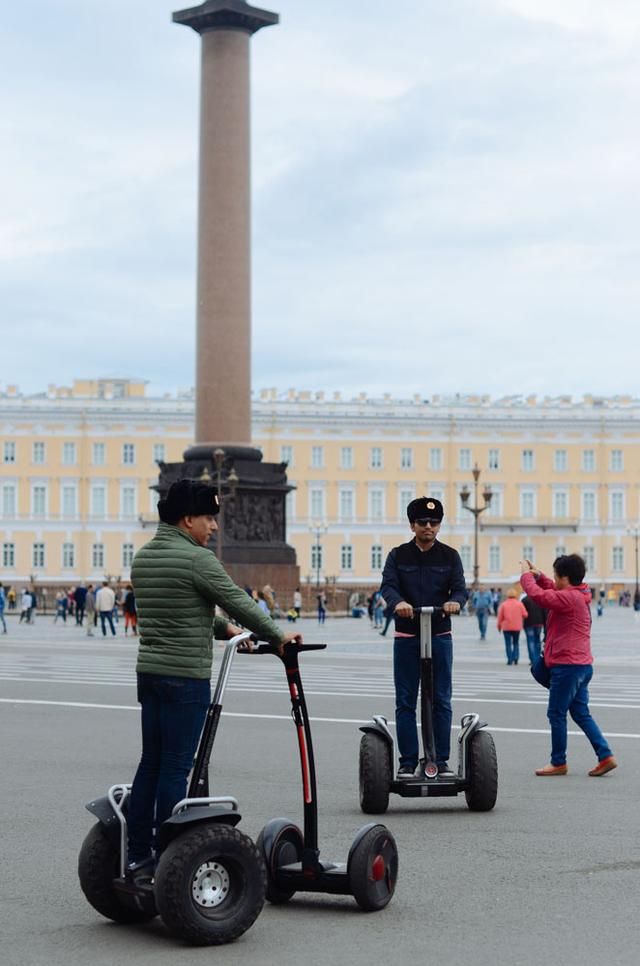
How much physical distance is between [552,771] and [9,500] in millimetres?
90533

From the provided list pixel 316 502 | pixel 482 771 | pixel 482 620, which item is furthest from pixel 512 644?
pixel 316 502

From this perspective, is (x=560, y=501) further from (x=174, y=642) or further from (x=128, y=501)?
(x=174, y=642)

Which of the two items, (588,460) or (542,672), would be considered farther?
(588,460)

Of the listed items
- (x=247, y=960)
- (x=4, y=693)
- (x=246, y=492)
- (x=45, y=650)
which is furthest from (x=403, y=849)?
(x=246, y=492)

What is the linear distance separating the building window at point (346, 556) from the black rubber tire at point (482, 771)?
91798 millimetres

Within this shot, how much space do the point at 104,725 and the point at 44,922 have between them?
8.70 meters

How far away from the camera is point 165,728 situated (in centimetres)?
693

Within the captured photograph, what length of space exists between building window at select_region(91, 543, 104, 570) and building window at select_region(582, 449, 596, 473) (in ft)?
98.6

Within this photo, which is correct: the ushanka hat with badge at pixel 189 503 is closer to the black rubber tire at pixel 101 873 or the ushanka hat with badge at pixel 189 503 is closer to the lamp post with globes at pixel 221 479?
the black rubber tire at pixel 101 873

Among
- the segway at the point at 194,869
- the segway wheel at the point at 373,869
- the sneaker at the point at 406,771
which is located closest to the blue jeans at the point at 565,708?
the sneaker at the point at 406,771

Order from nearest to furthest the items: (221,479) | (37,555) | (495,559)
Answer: (221,479) < (37,555) < (495,559)

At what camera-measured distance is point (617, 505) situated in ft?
349

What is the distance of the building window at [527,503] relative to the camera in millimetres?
105250

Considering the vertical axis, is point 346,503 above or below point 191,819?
below
